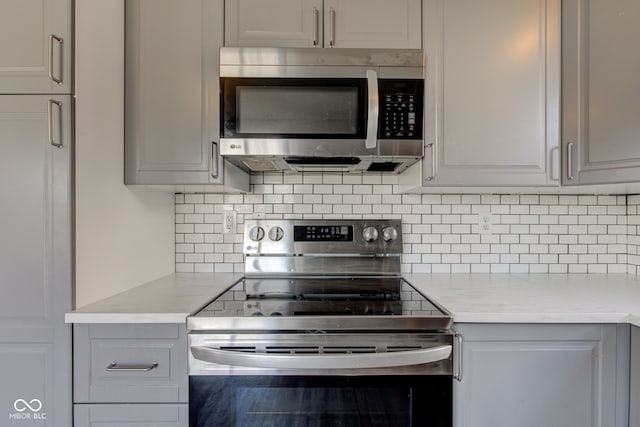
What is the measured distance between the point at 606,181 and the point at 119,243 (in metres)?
1.83

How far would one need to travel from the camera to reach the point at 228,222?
180cm

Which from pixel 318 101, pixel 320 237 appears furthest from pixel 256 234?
pixel 318 101

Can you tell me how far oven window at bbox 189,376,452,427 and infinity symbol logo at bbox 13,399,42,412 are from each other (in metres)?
0.47

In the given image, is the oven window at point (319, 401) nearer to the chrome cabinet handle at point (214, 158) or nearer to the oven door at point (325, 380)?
the oven door at point (325, 380)

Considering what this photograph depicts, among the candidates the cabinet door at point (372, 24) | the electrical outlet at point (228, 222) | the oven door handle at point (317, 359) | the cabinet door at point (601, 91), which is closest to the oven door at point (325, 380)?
the oven door handle at point (317, 359)

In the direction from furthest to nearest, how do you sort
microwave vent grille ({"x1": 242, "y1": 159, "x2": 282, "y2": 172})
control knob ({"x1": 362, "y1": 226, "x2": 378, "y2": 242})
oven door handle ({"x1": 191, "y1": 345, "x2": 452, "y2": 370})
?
1. control knob ({"x1": 362, "y1": 226, "x2": 378, "y2": 242})
2. microwave vent grille ({"x1": 242, "y1": 159, "x2": 282, "y2": 172})
3. oven door handle ({"x1": 191, "y1": 345, "x2": 452, "y2": 370})

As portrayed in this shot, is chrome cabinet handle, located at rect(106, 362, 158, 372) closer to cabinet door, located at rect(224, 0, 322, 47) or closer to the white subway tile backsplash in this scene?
the white subway tile backsplash

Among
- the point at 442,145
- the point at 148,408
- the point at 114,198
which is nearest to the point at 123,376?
the point at 148,408

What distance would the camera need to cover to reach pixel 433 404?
113cm

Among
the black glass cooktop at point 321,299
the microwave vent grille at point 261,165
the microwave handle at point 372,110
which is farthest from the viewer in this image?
the microwave vent grille at point 261,165

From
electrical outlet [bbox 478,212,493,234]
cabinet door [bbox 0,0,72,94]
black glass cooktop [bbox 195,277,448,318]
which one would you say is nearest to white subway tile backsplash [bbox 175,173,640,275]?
electrical outlet [bbox 478,212,493,234]

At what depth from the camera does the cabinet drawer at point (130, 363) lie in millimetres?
1100

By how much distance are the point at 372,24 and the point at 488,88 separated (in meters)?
0.52

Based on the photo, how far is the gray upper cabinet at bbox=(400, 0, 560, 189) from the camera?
4.63 ft
